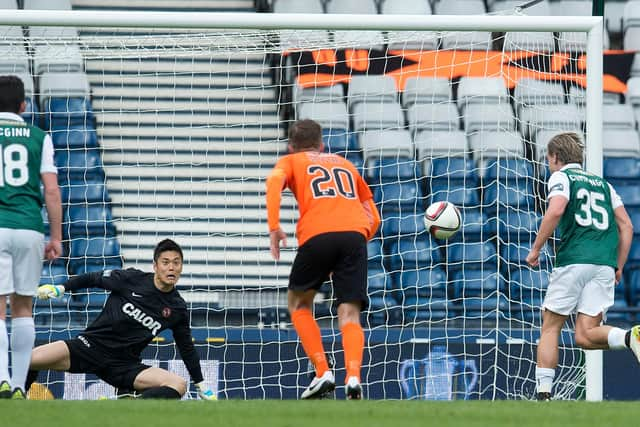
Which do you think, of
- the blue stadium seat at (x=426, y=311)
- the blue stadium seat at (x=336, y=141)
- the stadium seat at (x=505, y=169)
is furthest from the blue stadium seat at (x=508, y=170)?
the blue stadium seat at (x=336, y=141)

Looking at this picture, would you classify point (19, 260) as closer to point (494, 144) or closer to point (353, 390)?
point (353, 390)

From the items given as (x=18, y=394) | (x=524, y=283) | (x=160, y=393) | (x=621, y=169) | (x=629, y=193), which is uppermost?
(x=621, y=169)

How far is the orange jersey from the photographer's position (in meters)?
6.71

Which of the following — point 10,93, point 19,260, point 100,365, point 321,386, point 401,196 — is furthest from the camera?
point 401,196

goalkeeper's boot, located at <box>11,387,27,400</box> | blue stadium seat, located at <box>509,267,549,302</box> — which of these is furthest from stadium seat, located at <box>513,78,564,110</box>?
goalkeeper's boot, located at <box>11,387,27,400</box>

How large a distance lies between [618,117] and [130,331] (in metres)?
6.44

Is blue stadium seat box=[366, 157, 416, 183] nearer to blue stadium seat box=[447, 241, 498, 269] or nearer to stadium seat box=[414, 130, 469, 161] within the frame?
stadium seat box=[414, 130, 469, 161]

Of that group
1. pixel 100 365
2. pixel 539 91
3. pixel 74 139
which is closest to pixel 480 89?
pixel 539 91

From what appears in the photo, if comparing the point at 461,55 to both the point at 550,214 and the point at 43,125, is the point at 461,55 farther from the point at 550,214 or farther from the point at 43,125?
the point at 550,214

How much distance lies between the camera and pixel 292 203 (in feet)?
36.0

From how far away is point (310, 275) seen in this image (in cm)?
673

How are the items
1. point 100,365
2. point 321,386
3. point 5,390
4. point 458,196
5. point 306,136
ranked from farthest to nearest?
1. point 458,196
2. point 100,365
3. point 306,136
4. point 321,386
5. point 5,390

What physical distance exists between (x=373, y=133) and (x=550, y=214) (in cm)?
427

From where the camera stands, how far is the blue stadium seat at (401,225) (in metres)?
10.1
